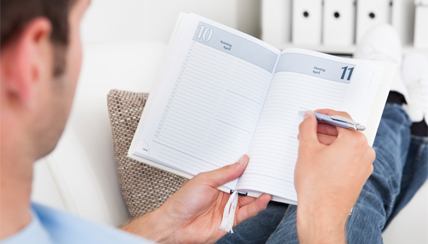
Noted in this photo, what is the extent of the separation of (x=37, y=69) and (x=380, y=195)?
869 millimetres

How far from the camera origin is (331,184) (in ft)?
1.94

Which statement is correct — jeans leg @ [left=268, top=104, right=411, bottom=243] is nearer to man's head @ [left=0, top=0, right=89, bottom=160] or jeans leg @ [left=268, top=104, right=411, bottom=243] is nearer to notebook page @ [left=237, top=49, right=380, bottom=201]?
notebook page @ [left=237, top=49, right=380, bottom=201]

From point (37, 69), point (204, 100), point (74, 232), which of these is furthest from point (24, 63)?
point (204, 100)

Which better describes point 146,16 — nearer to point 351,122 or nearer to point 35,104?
point 351,122

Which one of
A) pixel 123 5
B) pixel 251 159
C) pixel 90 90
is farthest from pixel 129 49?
pixel 251 159

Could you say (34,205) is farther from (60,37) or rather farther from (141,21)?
(141,21)

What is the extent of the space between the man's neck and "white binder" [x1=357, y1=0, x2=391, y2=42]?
1637 mm

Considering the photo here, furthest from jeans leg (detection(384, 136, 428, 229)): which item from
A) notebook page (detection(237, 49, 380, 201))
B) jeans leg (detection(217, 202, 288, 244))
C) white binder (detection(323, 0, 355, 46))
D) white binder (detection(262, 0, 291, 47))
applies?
white binder (detection(262, 0, 291, 47))

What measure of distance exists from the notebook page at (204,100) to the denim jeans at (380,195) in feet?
0.70

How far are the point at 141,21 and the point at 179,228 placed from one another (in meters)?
0.92

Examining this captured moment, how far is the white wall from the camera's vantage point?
1194mm

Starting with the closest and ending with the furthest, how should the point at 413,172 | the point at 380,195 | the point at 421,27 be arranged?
1. the point at 380,195
2. the point at 413,172
3. the point at 421,27

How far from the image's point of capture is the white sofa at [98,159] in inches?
29.0

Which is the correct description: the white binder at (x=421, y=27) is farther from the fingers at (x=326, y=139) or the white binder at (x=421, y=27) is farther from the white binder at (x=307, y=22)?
the fingers at (x=326, y=139)
